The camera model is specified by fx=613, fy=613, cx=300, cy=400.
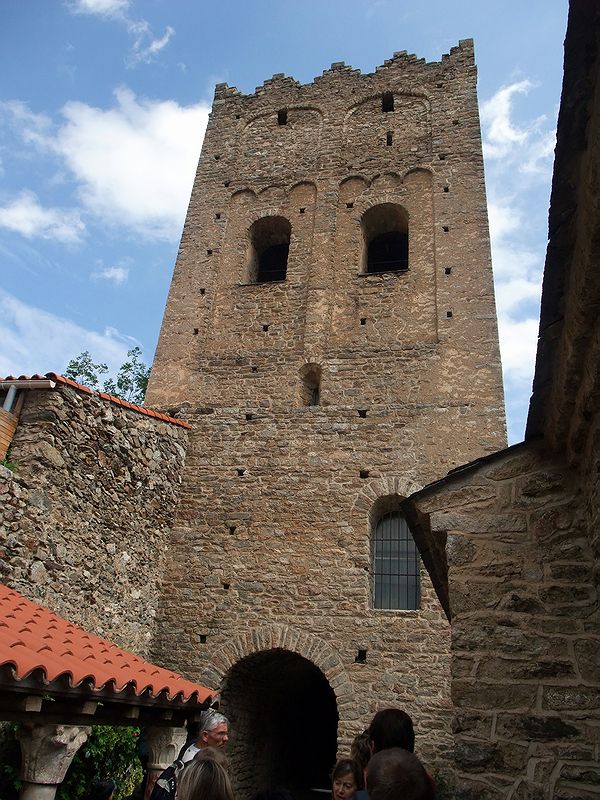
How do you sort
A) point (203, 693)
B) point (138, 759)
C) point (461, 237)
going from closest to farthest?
point (203, 693)
point (138, 759)
point (461, 237)

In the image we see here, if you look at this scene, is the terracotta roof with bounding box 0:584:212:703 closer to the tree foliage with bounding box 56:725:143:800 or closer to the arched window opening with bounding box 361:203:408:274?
the tree foliage with bounding box 56:725:143:800

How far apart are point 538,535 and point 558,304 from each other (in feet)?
4.81

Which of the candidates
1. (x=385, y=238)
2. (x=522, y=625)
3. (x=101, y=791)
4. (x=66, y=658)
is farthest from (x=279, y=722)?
→ (x=385, y=238)

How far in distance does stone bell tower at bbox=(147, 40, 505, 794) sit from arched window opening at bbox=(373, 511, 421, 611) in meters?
0.02

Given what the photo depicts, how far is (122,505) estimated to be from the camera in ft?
28.2

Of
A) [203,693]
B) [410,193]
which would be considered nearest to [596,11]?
[203,693]

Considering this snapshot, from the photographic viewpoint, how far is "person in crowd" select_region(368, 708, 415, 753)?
3082 mm

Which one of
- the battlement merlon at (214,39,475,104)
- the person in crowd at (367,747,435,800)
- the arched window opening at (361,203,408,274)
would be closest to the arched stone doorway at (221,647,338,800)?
the person in crowd at (367,747,435,800)

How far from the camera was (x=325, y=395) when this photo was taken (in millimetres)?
10305

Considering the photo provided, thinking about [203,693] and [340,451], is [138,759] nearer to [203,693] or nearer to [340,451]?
[203,693]

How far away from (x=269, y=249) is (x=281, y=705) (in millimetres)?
9066

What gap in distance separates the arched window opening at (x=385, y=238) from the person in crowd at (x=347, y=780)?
9685 millimetres

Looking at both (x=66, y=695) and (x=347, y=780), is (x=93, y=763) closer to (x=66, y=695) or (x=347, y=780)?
(x=66, y=695)

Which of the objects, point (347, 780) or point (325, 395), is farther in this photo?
point (325, 395)
